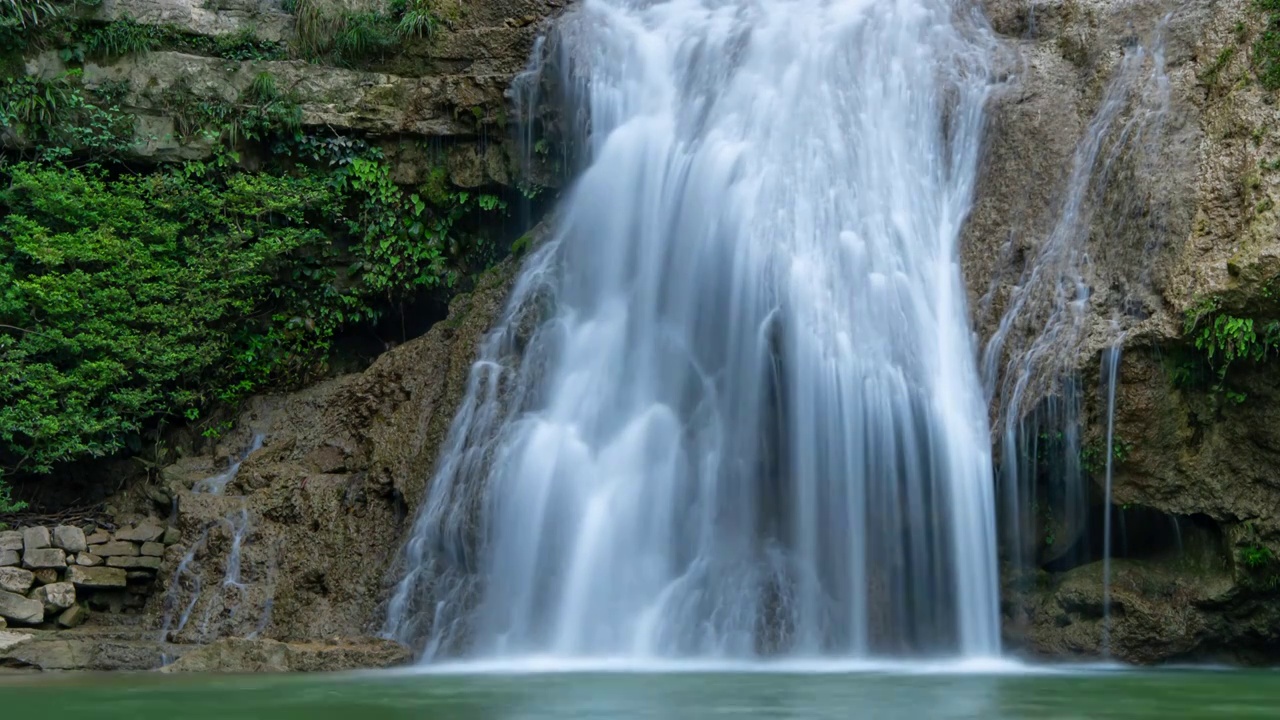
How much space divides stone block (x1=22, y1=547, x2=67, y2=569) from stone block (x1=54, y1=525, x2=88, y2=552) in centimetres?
12

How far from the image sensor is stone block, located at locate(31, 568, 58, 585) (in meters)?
10.7

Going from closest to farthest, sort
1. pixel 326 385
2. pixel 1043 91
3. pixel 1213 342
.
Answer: pixel 1213 342 < pixel 1043 91 < pixel 326 385

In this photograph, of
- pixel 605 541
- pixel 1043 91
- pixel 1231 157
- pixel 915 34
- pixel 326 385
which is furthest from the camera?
pixel 326 385

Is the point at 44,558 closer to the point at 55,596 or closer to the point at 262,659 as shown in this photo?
the point at 55,596

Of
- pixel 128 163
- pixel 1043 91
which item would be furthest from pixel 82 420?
pixel 1043 91

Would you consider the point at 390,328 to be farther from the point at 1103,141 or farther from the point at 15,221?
the point at 1103,141

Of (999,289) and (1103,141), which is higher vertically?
(1103,141)

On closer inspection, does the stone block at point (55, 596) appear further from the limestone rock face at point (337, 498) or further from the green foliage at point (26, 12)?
the green foliage at point (26, 12)

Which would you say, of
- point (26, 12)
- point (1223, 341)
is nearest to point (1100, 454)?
point (1223, 341)

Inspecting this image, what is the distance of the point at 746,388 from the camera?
9.63 meters

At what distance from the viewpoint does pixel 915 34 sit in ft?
37.9

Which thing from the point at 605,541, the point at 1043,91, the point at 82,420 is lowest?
the point at 605,541

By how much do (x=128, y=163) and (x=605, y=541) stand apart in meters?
7.70

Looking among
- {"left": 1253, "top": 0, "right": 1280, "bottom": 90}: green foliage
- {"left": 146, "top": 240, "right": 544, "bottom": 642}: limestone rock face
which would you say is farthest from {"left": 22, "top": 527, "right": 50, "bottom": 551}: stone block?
{"left": 1253, "top": 0, "right": 1280, "bottom": 90}: green foliage
